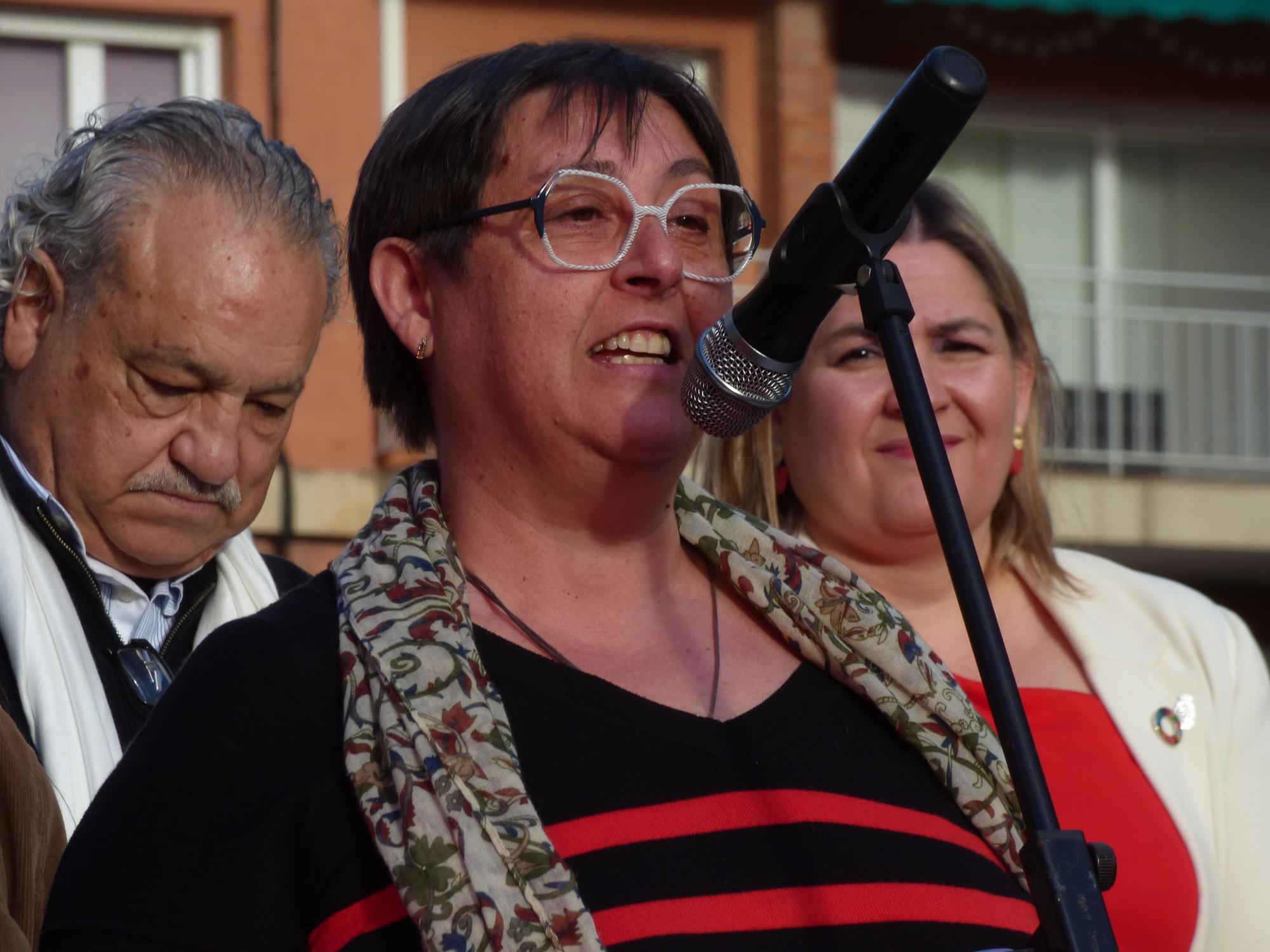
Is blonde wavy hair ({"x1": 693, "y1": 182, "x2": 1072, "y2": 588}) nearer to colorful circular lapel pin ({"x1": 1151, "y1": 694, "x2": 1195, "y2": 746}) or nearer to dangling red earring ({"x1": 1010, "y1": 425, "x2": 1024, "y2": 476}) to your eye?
dangling red earring ({"x1": 1010, "y1": 425, "x2": 1024, "y2": 476})

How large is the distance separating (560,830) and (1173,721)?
1.57m

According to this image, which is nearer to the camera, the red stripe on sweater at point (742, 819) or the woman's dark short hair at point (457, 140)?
the red stripe on sweater at point (742, 819)

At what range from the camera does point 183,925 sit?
176cm

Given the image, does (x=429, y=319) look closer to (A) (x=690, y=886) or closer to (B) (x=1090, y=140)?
(A) (x=690, y=886)

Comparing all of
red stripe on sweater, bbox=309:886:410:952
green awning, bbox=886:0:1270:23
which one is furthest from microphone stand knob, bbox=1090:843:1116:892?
green awning, bbox=886:0:1270:23

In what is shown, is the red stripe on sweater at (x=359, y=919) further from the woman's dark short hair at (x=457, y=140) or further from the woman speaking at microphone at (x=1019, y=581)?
the woman speaking at microphone at (x=1019, y=581)

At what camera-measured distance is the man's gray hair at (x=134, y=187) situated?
2.85m

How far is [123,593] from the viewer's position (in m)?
2.89

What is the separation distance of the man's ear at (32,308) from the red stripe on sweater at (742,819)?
1445mm

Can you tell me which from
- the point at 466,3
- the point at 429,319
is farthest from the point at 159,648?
the point at 466,3

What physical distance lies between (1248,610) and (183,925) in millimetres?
10981

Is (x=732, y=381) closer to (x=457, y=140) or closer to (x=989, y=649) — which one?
(x=989, y=649)

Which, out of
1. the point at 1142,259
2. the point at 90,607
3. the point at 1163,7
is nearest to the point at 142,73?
the point at 1163,7

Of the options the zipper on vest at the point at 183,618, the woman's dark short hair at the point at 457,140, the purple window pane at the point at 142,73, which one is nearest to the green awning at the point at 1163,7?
the purple window pane at the point at 142,73
